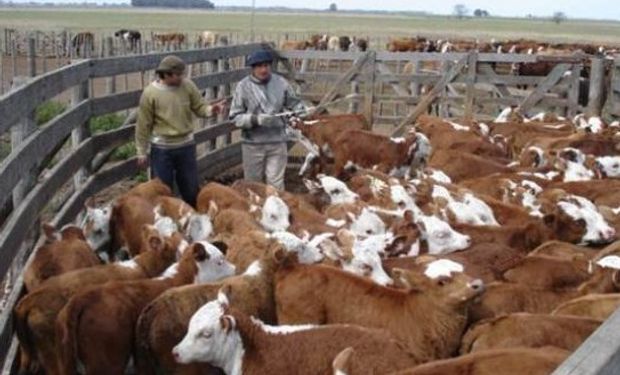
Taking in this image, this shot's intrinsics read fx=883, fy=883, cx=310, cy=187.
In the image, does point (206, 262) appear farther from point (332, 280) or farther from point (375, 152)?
point (375, 152)

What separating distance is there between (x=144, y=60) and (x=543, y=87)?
816cm

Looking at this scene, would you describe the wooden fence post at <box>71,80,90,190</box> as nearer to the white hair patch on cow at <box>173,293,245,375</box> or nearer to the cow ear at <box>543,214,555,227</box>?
the white hair patch on cow at <box>173,293,245,375</box>

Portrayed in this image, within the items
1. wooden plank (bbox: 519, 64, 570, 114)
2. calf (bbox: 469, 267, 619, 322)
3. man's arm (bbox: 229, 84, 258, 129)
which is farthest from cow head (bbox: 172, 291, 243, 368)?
wooden plank (bbox: 519, 64, 570, 114)

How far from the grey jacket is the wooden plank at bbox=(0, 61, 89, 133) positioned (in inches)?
82.2

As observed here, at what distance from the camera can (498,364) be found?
12.5 feet

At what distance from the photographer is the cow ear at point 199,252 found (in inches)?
232

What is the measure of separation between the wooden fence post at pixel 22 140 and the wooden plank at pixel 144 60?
2.03m

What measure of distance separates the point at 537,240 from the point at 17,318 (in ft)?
13.9

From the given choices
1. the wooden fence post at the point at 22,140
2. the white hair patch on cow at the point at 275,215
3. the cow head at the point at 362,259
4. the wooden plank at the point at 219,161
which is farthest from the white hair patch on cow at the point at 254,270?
the wooden plank at the point at 219,161

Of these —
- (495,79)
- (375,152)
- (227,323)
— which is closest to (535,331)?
(227,323)

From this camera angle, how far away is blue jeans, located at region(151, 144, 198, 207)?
878 centimetres

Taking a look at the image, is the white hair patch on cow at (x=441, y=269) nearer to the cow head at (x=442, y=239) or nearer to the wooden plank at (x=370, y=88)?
the cow head at (x=442, y=239)

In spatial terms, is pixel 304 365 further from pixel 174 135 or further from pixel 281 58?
pixel 281 58

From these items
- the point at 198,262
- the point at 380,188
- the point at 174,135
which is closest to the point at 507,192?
the point at 380,188
